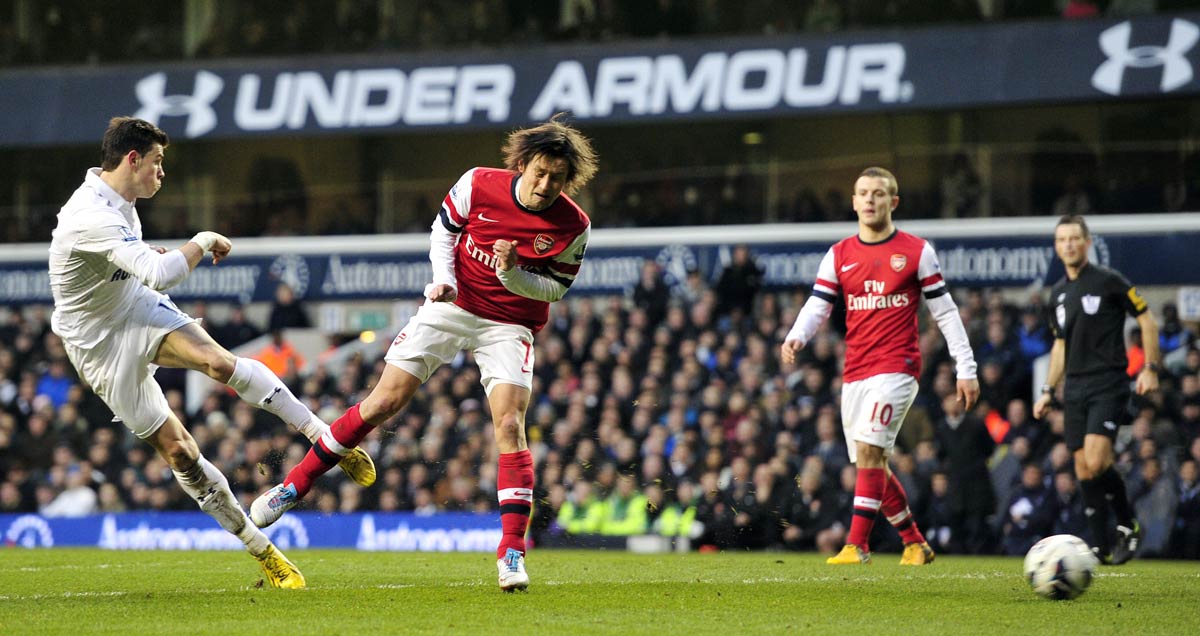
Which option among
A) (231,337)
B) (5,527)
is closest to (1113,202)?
(231,337)

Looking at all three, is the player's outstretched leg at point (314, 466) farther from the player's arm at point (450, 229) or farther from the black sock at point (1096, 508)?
the black sock at point (1096, 508)

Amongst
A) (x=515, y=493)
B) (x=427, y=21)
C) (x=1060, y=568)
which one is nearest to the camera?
(x=1060, y=568)

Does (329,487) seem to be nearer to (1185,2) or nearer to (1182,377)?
(1182,377)

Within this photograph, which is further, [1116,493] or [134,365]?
[1116,493]

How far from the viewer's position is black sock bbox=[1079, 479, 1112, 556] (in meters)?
11.1

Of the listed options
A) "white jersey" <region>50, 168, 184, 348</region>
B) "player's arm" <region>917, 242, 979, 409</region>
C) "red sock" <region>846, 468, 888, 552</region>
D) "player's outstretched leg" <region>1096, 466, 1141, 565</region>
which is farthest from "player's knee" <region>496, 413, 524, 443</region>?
"player's outstretched leg" <region>1096, 466, 1141, 565</region>

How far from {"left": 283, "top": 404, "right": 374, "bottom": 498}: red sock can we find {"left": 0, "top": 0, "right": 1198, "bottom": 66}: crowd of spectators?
47.4 feet

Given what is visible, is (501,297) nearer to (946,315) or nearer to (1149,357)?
(946,315)

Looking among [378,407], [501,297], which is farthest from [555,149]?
[378,407]

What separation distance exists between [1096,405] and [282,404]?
5569 millimetres

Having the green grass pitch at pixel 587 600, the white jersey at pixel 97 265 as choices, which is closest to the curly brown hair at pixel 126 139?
the white jersey at pixel 97 265

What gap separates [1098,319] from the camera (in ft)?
36.4

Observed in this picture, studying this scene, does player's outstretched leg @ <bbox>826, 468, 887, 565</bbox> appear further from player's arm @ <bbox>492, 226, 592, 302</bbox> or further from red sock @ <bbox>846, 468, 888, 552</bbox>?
player's arm @ <bbox>492, 226, 592, 302</bbox>

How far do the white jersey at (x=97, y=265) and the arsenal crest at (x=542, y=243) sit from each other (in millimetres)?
1855
